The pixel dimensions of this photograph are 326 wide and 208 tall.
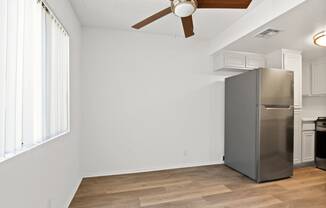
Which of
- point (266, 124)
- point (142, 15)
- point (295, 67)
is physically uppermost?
point (142, 15)

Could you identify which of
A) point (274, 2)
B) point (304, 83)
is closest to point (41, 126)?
point (274, 2)

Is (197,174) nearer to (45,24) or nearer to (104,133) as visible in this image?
(104,133)

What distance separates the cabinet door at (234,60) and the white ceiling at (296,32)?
0.17 metres

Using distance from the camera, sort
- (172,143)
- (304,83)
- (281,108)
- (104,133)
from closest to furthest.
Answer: (281,108) < (104,133) < (172,143) < (304,83)

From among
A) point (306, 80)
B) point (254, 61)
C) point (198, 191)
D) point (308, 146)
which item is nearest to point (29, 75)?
point (198, 191)

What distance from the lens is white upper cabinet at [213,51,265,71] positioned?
346cm

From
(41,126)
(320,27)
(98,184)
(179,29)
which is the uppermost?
(179,29)

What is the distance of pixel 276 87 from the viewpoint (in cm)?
284

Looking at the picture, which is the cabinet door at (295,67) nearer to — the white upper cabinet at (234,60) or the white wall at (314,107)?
the white upper cabinet at (234,60)

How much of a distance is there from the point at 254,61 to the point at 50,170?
4009mm

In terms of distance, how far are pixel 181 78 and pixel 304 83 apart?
2966 mm

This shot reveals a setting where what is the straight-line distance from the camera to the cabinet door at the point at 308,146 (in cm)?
356

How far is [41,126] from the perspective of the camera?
1.50m

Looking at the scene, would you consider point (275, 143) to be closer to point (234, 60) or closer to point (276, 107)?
point (276, 107)
